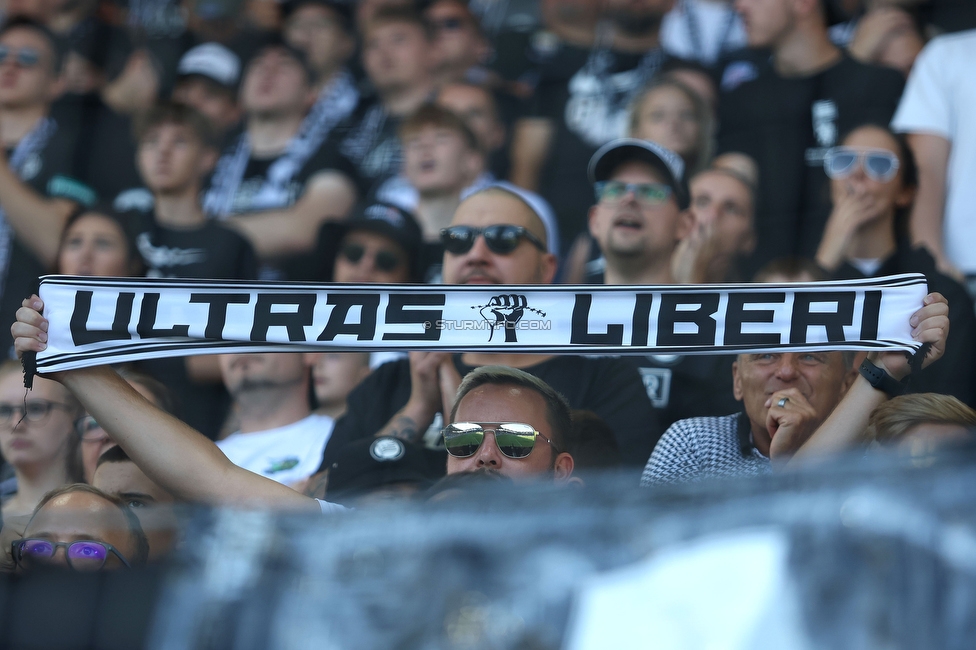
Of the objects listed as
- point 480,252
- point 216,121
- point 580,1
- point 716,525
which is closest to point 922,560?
point 716,525

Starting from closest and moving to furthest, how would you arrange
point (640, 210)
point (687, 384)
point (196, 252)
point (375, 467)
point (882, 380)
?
1. point (882, 380)
2. point (375, 467)
3. point (687, 384)
4. point (640, 210)
5. point (196, 252)

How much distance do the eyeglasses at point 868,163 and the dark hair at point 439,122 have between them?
3.97 ft

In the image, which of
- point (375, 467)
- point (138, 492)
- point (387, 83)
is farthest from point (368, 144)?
point (138, 492)

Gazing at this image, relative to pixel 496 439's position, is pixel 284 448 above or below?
below

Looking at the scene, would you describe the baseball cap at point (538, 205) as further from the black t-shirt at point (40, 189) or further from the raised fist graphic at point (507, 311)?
the black t-shirt at point (40, 189)

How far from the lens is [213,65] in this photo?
159 inches

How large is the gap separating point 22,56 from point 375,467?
2.41 meters

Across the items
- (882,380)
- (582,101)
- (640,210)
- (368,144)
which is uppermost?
(582,101)

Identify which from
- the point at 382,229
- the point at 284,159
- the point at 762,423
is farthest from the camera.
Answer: the point at 284,159

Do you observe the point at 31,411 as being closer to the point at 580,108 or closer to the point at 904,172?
the point at 580,108

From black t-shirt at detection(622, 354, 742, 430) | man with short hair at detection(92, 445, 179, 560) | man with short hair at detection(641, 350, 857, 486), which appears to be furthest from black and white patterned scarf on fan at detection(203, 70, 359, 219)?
man with short hair at detection(641, 350, 857, 486)

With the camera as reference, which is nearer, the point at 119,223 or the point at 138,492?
the point at 138,492

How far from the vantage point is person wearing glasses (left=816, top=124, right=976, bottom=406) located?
3.03 metres

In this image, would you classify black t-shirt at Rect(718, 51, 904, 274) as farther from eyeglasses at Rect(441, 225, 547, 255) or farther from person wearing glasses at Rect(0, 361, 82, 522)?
person wearing glasses at Rect(0, 361, 82, 522)
